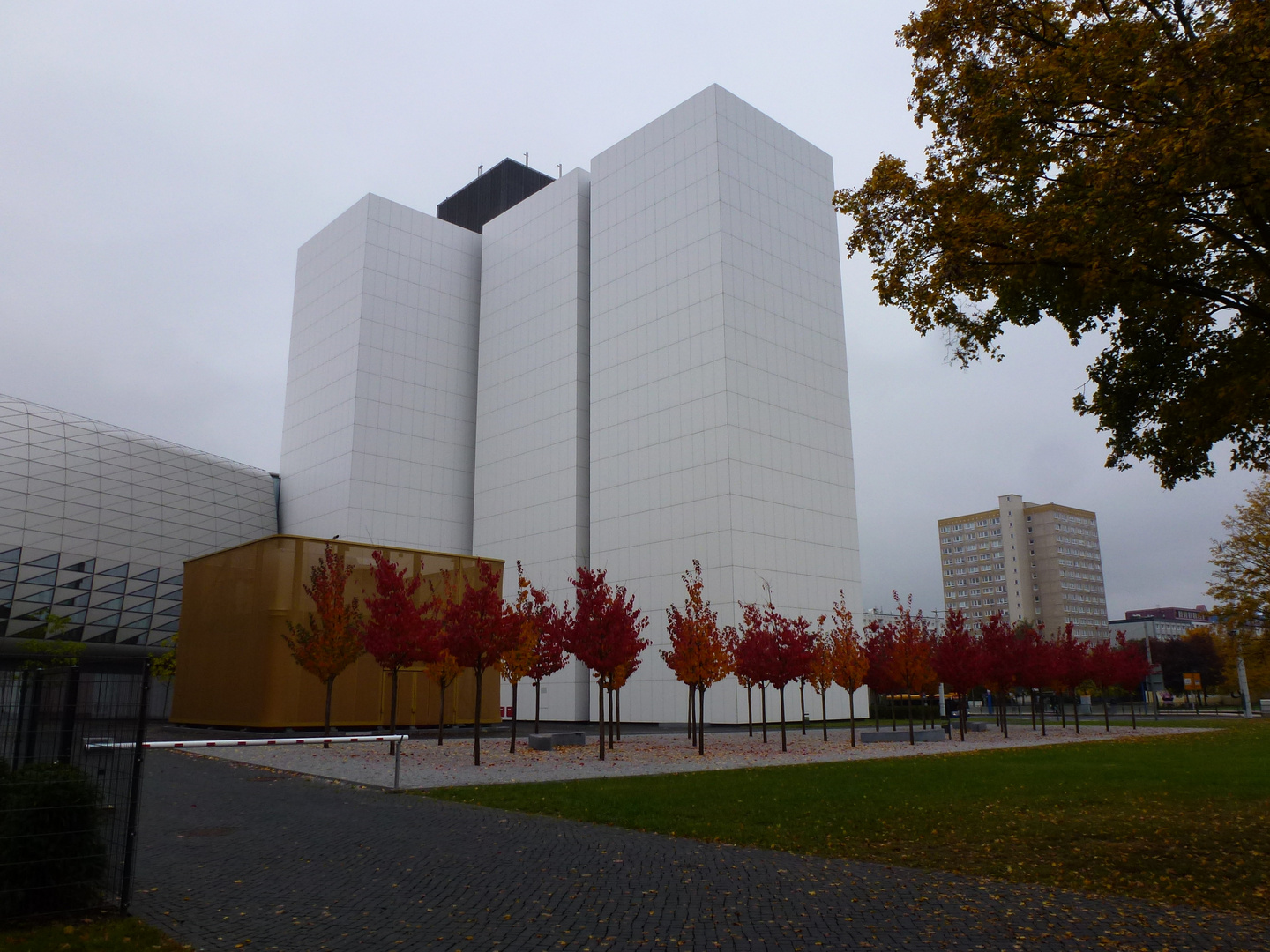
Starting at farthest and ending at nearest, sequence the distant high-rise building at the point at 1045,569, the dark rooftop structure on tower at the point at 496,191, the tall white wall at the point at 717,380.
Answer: the distant high-rise building at the point at 1045,569 < the dark rooftop structure on tower at the point at 496,191 < the tall white wall at the point at 717,380

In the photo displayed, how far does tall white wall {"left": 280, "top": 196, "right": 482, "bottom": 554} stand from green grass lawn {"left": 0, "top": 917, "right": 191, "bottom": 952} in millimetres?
52243

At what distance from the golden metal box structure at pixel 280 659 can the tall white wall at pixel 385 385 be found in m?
21.5

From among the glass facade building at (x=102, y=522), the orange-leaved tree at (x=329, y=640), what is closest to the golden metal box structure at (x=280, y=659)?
the orange-leaved tree at (x=329, y=640)

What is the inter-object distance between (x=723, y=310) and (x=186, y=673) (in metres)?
31.2

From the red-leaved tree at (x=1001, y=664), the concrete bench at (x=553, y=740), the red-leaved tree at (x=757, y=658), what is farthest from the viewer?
the red-leaved tree at (x=1001, y=664)

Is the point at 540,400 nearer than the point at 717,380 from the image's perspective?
No

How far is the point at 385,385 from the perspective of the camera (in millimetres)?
60188

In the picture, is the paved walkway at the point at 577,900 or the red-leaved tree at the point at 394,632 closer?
the paved walkway at the point at 577,900

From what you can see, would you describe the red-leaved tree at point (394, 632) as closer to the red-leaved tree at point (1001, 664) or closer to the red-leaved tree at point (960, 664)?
the red-leaved tree at point (960, 664)

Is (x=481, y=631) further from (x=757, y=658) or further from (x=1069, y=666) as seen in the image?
(x=1069, y=666)

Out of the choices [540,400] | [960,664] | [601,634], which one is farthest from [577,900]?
[540,400]

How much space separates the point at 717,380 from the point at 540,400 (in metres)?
14.5

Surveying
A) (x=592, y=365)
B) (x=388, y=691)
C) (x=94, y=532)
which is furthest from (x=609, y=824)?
(x=94, y=532)

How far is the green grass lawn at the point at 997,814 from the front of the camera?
9.05 m
